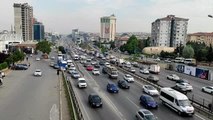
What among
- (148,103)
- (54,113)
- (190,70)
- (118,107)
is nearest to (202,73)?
(190,70)

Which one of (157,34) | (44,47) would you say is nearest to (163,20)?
(157,34)

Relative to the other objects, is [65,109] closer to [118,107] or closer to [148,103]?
[118,107]

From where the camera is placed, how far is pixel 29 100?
2973 cm

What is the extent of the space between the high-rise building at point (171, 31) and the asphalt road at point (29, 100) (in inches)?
4602

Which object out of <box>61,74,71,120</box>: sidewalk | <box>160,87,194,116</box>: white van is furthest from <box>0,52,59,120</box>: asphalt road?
<box>160,87,194,116</box>: white van

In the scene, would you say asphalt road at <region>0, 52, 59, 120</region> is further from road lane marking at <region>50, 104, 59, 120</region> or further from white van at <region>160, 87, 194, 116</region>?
white van at <region>160, 87, 194, 116</region>

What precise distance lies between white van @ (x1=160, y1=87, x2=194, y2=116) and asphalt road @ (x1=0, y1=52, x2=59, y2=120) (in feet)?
36.0

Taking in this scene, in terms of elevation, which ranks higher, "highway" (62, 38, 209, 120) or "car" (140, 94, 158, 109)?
"car" (140, 94, 158, 109)

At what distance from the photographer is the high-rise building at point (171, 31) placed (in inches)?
5866

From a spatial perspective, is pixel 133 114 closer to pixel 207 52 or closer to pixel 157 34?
pixel 207 52

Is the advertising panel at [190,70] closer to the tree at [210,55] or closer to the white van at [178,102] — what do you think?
the tree at [210,55]

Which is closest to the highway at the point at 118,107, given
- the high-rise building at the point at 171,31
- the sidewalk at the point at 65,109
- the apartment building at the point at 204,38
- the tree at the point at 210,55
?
the sidewalk at the point at 65,109

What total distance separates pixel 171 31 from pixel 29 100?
130597 mm

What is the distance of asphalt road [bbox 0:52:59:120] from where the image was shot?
23.8 m
